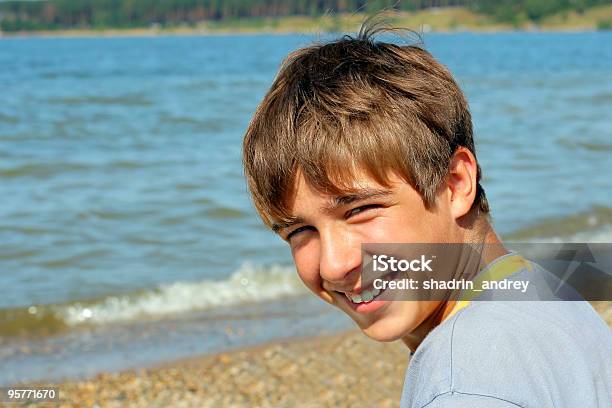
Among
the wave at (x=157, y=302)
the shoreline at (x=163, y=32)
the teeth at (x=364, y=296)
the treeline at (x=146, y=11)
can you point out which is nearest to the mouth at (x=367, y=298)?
the teeth at (x=364, y=296)

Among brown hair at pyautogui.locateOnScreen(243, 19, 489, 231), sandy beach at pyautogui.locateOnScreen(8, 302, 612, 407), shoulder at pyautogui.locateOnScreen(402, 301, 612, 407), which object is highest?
brown hair at pyautogui.locateOnScreen(243, 19, 489, 231)

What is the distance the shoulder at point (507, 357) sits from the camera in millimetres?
1305

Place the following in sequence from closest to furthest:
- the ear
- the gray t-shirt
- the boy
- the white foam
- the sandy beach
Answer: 1. the gray t-shirt
2. the boy
3. the ear
4. the sandy beach
5. the white foam

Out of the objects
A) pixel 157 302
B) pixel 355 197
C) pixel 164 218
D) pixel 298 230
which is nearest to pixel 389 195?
pixel 355 197

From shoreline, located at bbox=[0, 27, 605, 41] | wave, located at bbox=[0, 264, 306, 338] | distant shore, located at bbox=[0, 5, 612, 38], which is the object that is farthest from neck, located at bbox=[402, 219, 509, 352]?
shoreline, located at bbox=[0, 27, 605, 41]

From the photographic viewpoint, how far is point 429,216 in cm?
169

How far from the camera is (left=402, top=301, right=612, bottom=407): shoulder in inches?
51.4

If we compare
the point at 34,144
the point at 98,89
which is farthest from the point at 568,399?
the point at 98,89

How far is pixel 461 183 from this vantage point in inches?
69.7

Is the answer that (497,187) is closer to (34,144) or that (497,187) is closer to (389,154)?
(34,144)

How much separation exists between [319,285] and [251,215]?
8.41m

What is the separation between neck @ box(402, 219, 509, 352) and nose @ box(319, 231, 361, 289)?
0.62 ft

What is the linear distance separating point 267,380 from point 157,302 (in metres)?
2.13

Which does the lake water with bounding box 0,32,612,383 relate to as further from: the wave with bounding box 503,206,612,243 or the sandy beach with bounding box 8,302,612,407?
the sandy beach with bounding box 8,302,612,407
